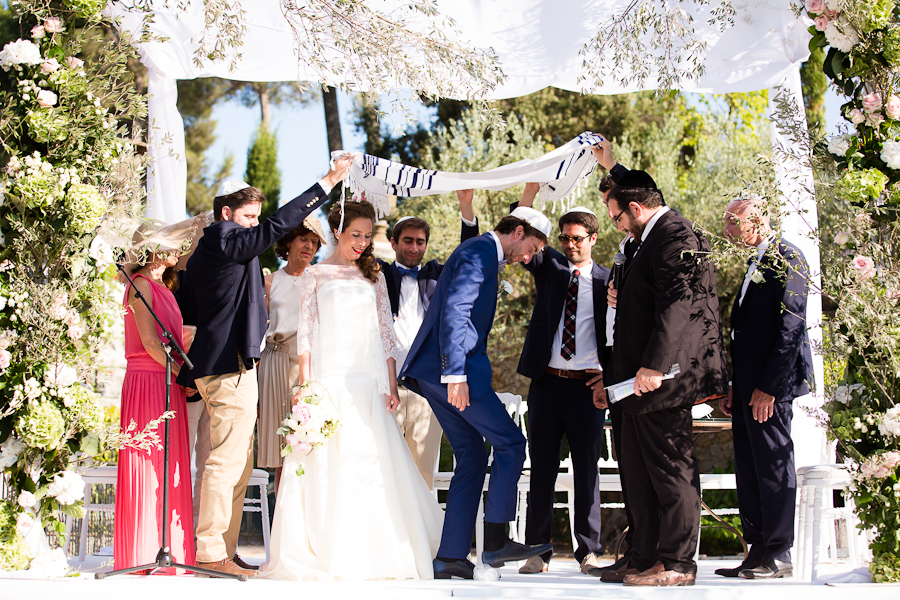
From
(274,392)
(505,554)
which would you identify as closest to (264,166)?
(274,392)

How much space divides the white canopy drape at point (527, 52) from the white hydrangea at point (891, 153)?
4.27 ft

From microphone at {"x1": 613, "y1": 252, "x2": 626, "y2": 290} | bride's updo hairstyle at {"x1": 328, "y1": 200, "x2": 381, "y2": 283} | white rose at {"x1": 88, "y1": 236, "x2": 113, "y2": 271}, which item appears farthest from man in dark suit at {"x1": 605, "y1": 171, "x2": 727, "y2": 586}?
white rose at {"x1": 88, "y1": 236, "x2": 113, "y2": 271}

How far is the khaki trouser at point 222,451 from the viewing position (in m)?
4.26

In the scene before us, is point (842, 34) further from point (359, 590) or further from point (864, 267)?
point (359, 590)

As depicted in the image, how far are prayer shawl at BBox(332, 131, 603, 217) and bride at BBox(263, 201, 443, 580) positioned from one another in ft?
1.37

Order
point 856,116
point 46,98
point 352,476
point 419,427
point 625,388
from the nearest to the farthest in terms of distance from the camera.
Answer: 1. point 46,98
2. point 856,116
3. point 625,388
4. point 352,476
5. point 419,427

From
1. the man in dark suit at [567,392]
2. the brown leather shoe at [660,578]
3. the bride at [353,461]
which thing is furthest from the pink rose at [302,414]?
the brown leather shoe at [660,578]

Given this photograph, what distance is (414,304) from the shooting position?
5.46 meters

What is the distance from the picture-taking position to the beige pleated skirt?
5.05m

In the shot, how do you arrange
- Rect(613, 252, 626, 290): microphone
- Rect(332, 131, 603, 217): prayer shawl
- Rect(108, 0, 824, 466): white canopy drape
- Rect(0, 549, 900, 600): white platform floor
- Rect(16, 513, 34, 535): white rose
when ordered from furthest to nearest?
Rect(108, 0, 824, 466): white canopy drape → Rect(332, 131, 603, 217): prayer shawl → Rect(613, 252, 626, 290): microphone → Rect(16, 513, 34, 535): white rose → Rect(0, 549, 900, 600): white platform floor

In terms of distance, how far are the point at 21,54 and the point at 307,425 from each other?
2.31 metres

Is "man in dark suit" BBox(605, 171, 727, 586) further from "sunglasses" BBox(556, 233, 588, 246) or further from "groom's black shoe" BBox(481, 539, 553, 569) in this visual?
"sunglasses" BBox(556, 233, 588, 246)

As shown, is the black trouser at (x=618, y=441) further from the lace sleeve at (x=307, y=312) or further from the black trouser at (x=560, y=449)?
the lace sleeve at (x=307, y=312)

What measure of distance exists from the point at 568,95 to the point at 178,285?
13.8 metres
